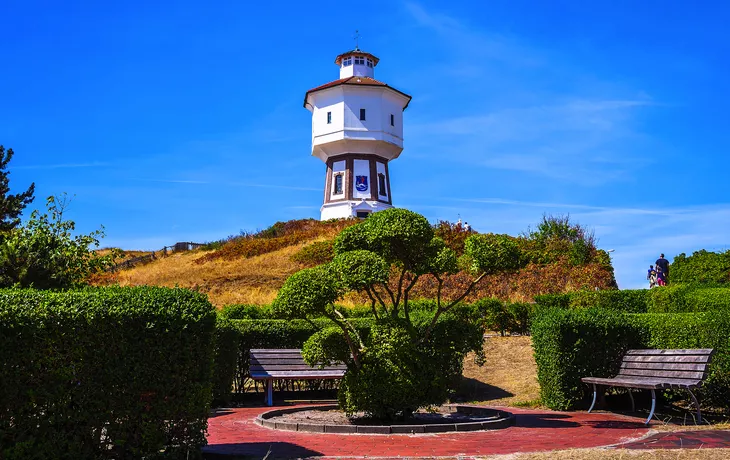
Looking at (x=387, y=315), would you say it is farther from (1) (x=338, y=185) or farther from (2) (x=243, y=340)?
(1) (x=338, y=185)

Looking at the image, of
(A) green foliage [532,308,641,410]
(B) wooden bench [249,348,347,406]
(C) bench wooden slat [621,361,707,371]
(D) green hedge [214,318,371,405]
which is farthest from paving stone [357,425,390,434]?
(C) bench wooden slat [621,361,707,371]

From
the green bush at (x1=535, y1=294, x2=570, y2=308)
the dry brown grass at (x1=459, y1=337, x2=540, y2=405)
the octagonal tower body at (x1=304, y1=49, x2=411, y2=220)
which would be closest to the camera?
the dry brown grass at (x1=459, y1=337, x2=540, y2=405)

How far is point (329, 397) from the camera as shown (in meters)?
16.6

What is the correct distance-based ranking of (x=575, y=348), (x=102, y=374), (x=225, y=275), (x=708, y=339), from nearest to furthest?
(x=102, y=374)
(x=708, y=339)
(x=575, y=348)
(x=225, y=275)

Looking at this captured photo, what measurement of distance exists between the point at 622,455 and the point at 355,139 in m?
45.3

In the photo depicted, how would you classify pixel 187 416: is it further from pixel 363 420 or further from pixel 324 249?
pixel 324 249

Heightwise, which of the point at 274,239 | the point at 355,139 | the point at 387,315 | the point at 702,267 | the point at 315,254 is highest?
the point at 355,139

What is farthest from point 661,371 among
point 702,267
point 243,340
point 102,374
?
point 702,267

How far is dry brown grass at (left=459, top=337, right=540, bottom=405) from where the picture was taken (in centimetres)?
1605

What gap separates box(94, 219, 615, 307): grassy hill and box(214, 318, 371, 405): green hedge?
14.5 m

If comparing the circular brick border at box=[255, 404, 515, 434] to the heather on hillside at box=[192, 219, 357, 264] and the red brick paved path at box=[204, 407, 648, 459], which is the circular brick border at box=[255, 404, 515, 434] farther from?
→ the heather on hillside at box=[192, 219, 357, 264]

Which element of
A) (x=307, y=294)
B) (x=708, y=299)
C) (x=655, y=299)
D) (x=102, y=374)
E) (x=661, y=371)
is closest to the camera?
(x=102, y=374)

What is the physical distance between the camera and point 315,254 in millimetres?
43031

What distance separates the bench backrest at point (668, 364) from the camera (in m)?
11.0
